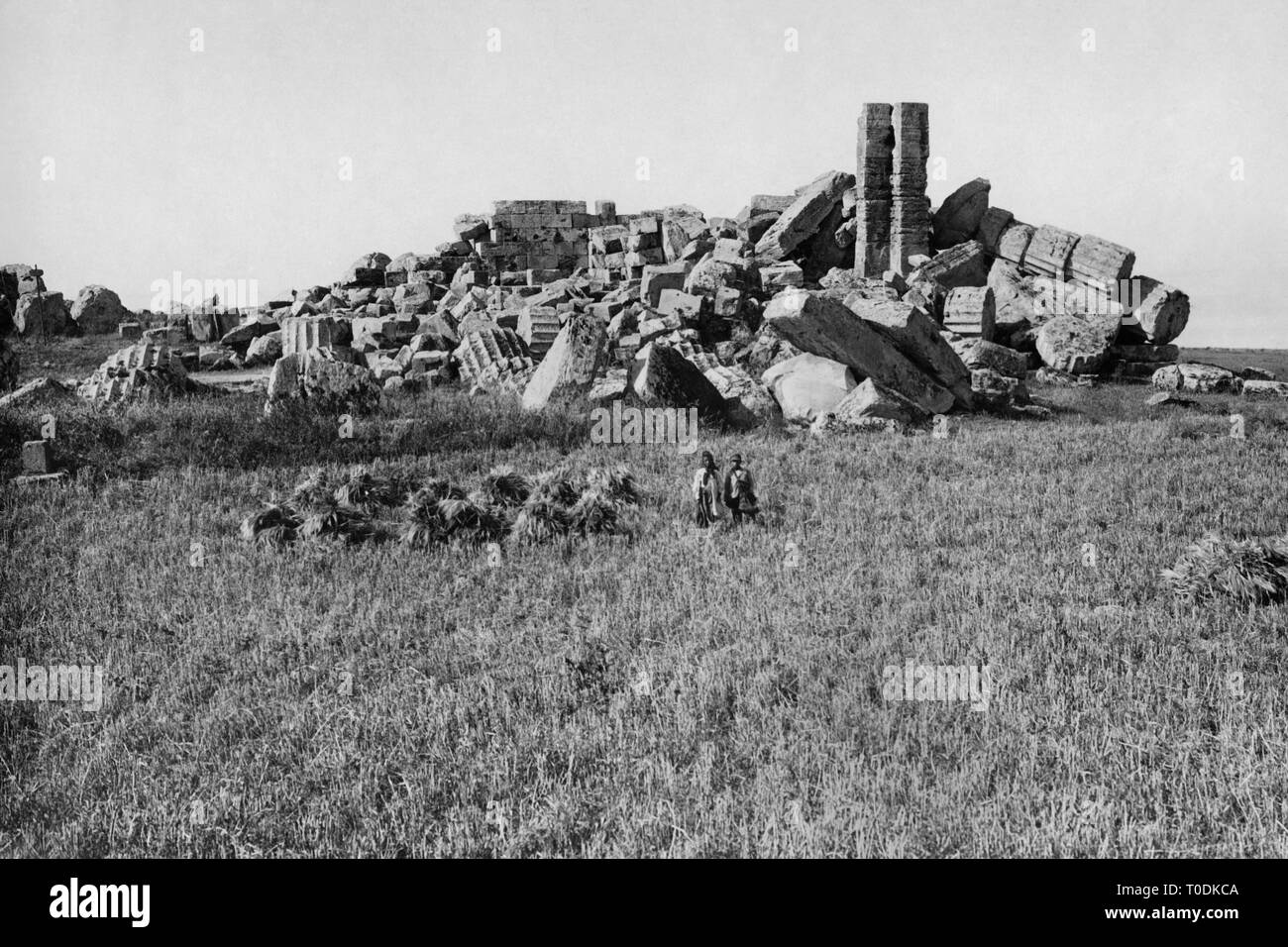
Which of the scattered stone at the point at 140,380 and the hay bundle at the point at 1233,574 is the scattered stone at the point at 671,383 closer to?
the scattered stone at the point at 140,380

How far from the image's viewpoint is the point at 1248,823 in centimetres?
396

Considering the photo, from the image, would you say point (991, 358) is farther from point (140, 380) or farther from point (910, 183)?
point (140, 380)

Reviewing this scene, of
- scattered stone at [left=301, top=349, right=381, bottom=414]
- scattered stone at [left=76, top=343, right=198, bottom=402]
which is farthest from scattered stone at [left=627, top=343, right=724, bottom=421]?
scattered stone at [left=76, top=343, right=198, bottom=402]

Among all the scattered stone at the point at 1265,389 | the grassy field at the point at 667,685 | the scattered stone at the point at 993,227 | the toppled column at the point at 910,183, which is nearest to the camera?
the grassy field at the point at 667,685

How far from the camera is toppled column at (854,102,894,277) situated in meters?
27.0

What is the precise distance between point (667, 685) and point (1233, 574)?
407cm

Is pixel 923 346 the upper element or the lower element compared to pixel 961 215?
lower

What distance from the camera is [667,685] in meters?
5.49

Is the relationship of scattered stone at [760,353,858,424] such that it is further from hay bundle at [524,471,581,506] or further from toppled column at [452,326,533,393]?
hay bundle at [524,471,581,506]

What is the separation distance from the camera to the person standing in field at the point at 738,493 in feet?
30.4

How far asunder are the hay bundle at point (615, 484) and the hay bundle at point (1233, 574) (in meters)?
4.91

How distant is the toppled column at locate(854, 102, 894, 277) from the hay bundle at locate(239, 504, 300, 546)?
20993mm

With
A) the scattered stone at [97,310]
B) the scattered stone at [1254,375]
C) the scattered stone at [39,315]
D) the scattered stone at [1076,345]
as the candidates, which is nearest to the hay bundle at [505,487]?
the scattered stone at [1076,345]

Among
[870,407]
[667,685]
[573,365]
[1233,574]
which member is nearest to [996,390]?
[870,407]
